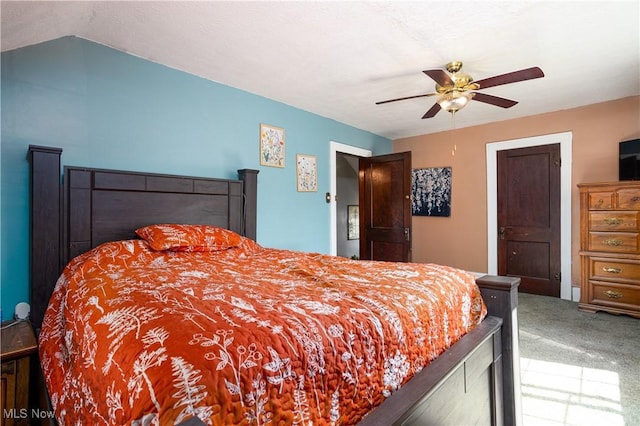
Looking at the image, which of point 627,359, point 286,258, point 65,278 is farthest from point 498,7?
point 65,278

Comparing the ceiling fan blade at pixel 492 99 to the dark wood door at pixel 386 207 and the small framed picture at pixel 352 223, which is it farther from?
the small framed picture at pixel 352 223

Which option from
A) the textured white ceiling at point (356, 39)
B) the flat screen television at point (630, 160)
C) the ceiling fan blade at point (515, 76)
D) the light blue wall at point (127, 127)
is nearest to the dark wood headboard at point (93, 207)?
the light blue wall at point (127, 127)

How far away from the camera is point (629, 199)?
124 inches

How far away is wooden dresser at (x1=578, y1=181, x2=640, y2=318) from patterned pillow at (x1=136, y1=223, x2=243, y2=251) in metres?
3.64

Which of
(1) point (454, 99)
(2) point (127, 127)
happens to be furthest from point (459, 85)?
(2) point (127, 127)

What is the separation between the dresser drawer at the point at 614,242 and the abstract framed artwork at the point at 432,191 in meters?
1.81

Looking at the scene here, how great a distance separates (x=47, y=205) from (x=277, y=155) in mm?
2067

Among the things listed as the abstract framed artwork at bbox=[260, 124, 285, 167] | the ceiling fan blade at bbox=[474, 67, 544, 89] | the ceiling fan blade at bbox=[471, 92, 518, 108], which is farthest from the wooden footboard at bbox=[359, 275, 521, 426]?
the abstract framed artwork at bbox=[260, 124, 285, 167]

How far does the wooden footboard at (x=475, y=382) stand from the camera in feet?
2.99

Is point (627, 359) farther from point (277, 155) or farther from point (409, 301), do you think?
point (277, 155)

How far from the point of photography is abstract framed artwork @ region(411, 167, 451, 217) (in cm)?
494

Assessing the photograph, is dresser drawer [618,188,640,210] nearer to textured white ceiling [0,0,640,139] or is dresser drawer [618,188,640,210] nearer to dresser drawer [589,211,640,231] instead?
dresser drawer [589,211,640,231]

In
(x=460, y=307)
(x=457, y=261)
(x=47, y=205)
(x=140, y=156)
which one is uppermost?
(x=140, y=156)

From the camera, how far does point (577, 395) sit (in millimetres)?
1934
